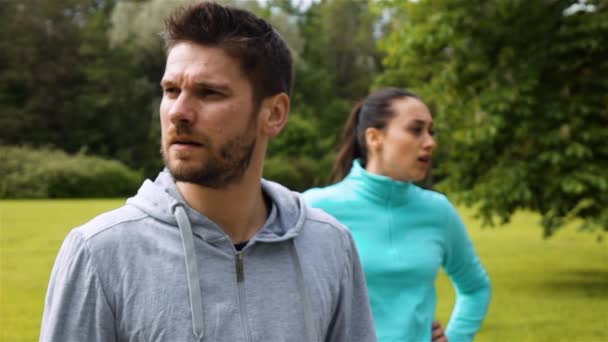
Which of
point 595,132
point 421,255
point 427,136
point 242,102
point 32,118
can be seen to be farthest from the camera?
point 32,118

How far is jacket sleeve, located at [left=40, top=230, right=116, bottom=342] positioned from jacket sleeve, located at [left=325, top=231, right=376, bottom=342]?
68 centimetres

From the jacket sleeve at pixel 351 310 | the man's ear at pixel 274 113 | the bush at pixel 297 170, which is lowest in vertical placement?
the bush at pixel 297 170

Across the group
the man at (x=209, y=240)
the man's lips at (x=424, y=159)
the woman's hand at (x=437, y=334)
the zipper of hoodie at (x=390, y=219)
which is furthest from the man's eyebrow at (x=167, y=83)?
the man's lips at (x=424, y=159)

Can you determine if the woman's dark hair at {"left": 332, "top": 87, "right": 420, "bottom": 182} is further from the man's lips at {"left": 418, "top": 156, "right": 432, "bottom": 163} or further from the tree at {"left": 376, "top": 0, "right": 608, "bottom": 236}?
the tree at {"left": 376, "top": 0, "right": 608, "bottom": 236}

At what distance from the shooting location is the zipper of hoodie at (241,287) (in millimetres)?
2273

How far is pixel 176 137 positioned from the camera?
2273mm

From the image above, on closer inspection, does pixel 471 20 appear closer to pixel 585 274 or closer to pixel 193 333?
pixel 585 274

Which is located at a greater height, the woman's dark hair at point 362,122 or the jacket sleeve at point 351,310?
the woman's dark hair at point 362,122

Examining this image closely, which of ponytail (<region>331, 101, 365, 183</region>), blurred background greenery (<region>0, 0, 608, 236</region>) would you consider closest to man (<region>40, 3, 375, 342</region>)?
blurred background greenery (<region>0, 0, 608, 236</region>)

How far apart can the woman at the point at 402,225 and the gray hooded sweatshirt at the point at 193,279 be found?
5.79 ft

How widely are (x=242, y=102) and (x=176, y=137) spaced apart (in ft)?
0.66

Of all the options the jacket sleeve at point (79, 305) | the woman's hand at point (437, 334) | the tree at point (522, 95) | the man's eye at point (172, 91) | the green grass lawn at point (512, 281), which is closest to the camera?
the jacket sleeve at point (79, 305)

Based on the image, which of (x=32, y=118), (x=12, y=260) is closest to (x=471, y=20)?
(x=12, y=260)

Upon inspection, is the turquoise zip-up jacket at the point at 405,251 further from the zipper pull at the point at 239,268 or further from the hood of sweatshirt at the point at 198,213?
the zipper pull at the point at 239,268
